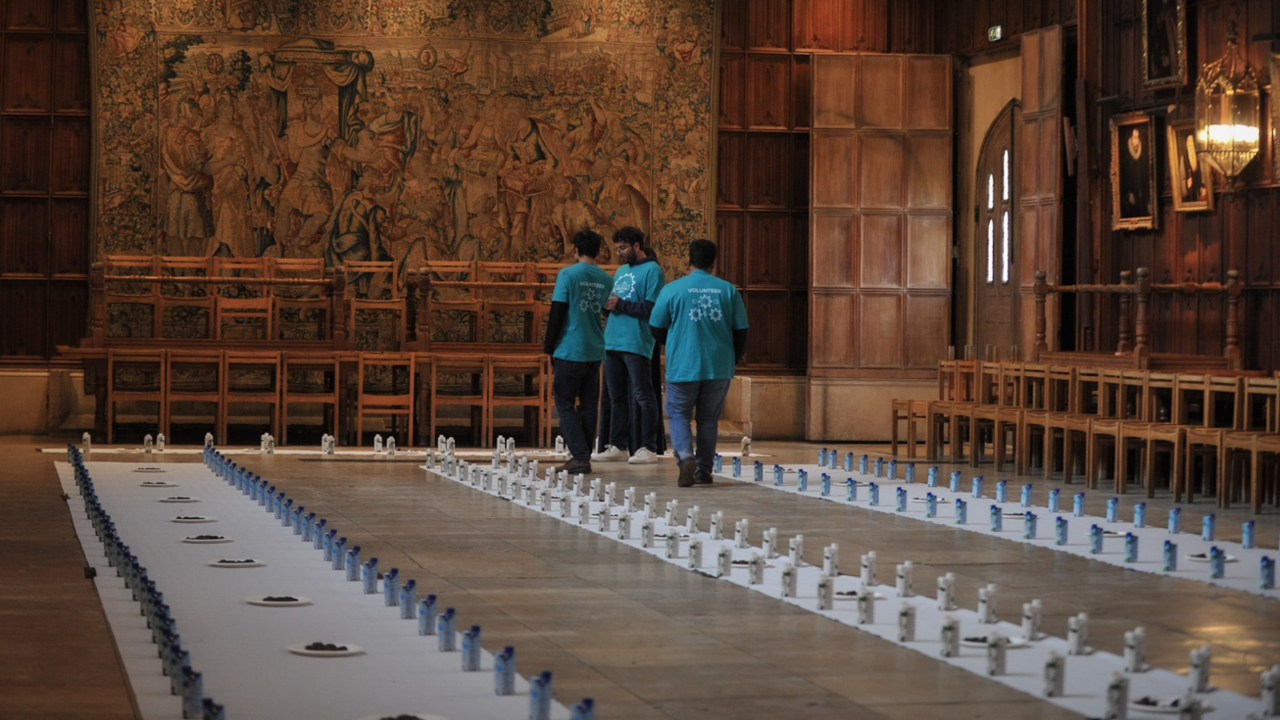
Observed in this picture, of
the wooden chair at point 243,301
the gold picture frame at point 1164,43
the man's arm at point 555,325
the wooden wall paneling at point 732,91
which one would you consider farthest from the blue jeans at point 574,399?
the wooden wall paneling at point 732,91

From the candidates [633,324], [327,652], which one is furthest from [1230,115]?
[327,652]

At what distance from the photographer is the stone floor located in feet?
15.4

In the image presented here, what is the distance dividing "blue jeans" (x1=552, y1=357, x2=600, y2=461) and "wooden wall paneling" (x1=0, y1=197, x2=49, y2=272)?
708 centimetres

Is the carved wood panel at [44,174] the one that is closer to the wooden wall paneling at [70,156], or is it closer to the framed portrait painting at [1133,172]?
the wooden wall paneling at [70,156]

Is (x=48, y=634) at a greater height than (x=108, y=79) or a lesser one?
lesser

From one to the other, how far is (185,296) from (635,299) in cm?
617

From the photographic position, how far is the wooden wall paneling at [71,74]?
55.4 feet

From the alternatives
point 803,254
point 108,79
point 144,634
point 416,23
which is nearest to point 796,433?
point 803,254

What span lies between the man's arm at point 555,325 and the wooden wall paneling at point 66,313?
21.8 ft

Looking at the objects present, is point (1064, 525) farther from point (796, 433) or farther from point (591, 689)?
point (796, 433)

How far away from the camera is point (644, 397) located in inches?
505

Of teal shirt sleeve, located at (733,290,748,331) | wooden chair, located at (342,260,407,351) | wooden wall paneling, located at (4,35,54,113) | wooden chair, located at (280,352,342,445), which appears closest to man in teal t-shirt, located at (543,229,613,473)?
teal shirt sleeve, located at (733,290,748,331)

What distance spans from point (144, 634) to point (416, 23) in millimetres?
12542

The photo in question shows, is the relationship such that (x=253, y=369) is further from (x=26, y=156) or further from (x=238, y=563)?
(x=238, y=563)
